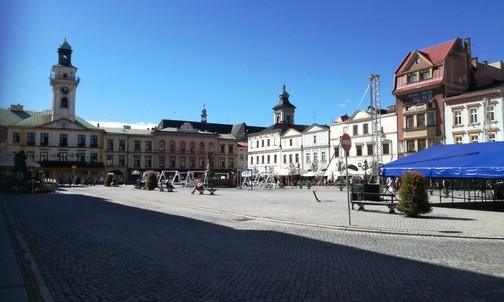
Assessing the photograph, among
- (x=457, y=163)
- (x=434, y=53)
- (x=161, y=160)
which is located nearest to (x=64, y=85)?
(x=161, y=160)

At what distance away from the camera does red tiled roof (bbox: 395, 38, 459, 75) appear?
176 feet

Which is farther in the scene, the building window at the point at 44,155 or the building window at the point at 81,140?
the building window at the point at 81,140

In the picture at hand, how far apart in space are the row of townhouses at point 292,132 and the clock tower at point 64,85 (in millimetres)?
186

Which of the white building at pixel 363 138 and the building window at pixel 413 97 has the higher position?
the building window at pixel 413 97

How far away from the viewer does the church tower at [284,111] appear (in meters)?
92.0

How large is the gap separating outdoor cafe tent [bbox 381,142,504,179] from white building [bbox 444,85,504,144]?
25.8 m

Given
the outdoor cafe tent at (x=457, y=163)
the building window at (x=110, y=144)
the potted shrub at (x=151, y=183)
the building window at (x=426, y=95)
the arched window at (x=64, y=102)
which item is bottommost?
the potted shrub at (x=151, y=183)

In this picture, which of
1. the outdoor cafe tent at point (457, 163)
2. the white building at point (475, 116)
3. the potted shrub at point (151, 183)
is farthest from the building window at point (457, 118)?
the potted shrub at point (151, 183)

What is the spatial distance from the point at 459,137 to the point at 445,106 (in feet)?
14.5

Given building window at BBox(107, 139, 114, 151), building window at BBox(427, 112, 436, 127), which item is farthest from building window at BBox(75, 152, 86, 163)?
building window at BBox(427, 112, 436, 127)

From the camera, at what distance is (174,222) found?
15.0 metres

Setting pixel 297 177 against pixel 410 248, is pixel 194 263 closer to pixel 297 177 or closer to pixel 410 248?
pixel 410 248

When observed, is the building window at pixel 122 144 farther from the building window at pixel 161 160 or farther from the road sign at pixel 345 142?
the road sign at pixel 345 142

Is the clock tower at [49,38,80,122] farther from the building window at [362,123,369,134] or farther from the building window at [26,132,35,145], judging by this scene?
the building window at [362,123,369,134]
